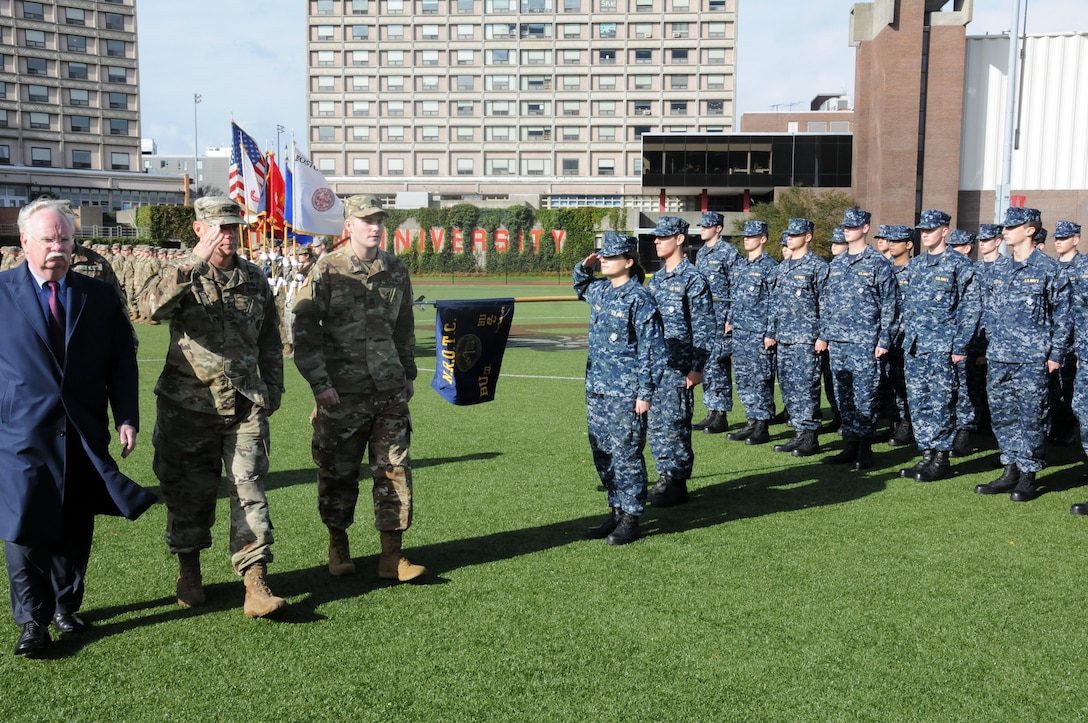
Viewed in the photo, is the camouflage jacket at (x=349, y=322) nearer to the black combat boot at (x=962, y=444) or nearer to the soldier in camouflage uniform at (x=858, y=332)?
the soldier in camouflage uniform at (x=858, y=332)

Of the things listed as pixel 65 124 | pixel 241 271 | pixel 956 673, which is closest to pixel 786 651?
pixel 956 673

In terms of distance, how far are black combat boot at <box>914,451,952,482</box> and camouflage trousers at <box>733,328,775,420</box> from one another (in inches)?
81.2

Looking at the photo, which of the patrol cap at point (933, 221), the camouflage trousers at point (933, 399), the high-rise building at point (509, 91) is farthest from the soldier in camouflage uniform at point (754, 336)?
the high-rise building at point (509, 91)

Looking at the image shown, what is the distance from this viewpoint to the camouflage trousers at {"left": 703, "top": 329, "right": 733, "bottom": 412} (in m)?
10.8

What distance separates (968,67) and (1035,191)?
804 cm

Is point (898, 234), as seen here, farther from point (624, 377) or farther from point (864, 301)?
point (624, 377)

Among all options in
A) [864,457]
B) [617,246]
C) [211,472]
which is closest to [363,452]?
[211,472]

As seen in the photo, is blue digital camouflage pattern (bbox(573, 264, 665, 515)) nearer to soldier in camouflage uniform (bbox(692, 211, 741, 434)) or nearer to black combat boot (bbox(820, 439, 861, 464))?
black combat boot (bbox(820, 439, 861, 464))

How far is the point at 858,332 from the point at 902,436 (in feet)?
5.89

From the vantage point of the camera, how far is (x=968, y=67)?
50.6m

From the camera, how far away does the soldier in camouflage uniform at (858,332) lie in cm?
905

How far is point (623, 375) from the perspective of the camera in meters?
6.47

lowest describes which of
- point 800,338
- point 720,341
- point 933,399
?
point 933,399

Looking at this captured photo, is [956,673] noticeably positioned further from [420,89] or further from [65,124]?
[65,124]
